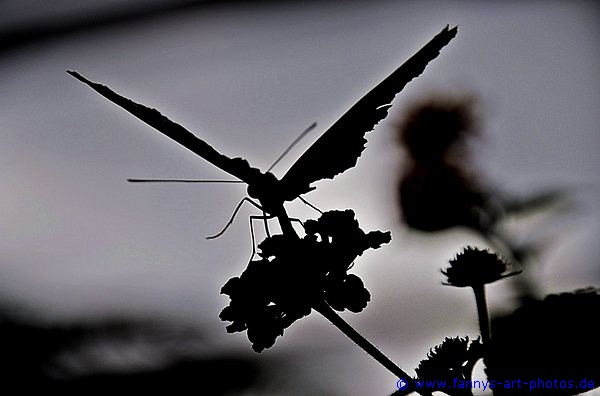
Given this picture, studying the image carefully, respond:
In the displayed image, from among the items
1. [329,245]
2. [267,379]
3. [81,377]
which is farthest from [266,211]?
[81,377]

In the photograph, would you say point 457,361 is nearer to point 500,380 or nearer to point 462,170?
point 500,380

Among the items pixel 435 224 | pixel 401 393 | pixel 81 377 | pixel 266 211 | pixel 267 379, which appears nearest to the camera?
pixel 401 393

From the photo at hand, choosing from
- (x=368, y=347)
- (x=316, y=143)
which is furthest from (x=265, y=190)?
(x=368, y=347)

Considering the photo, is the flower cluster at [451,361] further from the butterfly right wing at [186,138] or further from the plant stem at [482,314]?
the butterfly right wing at [186,138]

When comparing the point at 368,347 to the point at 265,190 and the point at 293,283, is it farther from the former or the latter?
the point at 265,190

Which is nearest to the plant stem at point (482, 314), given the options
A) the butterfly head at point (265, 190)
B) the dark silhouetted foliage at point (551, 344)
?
the dark silhouetted foliage at point (551, 344)

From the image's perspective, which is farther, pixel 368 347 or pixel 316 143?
pixel 316 143

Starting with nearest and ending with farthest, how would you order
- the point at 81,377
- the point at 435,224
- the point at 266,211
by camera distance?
the point at 266,211 → the point at 435,224 → the point at 81,377
